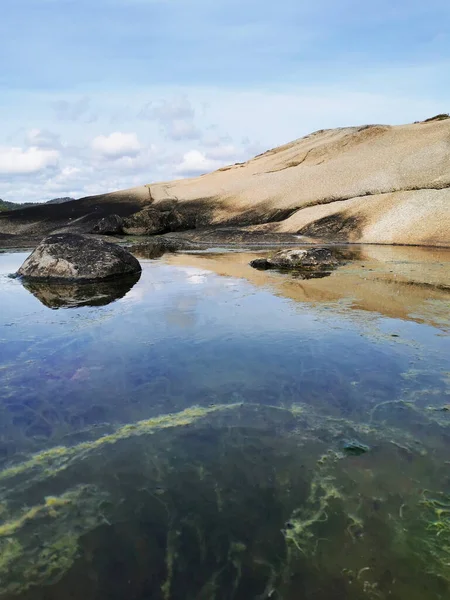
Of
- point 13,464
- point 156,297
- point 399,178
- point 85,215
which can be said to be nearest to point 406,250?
point 399,178

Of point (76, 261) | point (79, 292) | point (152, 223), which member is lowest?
point (152, 223)

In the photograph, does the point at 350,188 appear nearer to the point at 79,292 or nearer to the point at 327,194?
the point at 327,194

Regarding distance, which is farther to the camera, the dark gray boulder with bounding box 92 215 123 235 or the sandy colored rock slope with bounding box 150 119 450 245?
the dark gray boulder with bounding box 92 215 123 235

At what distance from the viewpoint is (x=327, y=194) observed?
23906 mm

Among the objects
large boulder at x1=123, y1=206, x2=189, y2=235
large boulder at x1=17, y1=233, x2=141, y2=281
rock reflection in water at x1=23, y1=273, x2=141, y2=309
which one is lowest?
large boulder at x1=123, y1=206, x2=189, y2=235

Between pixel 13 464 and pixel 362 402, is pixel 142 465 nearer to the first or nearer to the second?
pixel 13 464

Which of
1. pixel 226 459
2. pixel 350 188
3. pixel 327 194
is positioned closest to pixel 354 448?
pixel 226 459

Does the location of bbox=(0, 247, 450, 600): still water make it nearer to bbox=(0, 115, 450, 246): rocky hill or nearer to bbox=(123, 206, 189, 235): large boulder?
bbox=(0, 115, 450, 246): rocky hill

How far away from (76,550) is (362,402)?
2331mm

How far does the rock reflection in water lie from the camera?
756cm

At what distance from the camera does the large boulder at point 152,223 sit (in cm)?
2567

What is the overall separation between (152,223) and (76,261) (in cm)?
1610

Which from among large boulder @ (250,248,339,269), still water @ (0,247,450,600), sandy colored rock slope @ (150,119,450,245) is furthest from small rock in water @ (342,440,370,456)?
sandy colored rock slope @ (150,119,450,245)

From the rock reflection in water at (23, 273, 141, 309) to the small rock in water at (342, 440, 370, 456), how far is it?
16.5 ft
